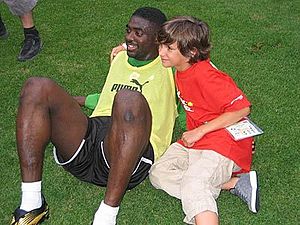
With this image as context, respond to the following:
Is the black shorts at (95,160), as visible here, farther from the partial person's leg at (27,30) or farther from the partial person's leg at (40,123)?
the partial person's leg at (27,30)

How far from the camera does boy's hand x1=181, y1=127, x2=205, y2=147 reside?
9.73ft

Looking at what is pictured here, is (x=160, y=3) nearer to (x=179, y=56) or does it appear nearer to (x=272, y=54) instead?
(x=272, y=54)

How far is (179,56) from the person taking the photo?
2971mm

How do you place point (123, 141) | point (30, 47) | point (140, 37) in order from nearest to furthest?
point (123, 141) → point (140, 37) → point (30, 47)

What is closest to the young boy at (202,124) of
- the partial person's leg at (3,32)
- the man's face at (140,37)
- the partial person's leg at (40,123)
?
the man's face at (140,37)

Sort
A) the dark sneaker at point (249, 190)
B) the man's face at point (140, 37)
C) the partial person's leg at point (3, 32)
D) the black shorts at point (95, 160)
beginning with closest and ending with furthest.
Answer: the black shorts at point (95, 160) < the dark sneaker at point (249, 190) < the man's face at point (140, 37) < the partial person's leg at point (3, 32)

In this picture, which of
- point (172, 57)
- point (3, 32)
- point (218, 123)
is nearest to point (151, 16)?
point (172, 57)

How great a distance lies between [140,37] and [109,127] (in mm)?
582

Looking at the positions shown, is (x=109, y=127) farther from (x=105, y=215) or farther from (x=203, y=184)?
(x=203, y=184)

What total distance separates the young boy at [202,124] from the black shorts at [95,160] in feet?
0.58

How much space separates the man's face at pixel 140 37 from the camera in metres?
3.12

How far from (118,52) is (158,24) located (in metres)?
0.35

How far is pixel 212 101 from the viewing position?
2.93 meters

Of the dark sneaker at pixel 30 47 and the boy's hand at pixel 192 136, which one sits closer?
the boy's hand at pixel 192 136
